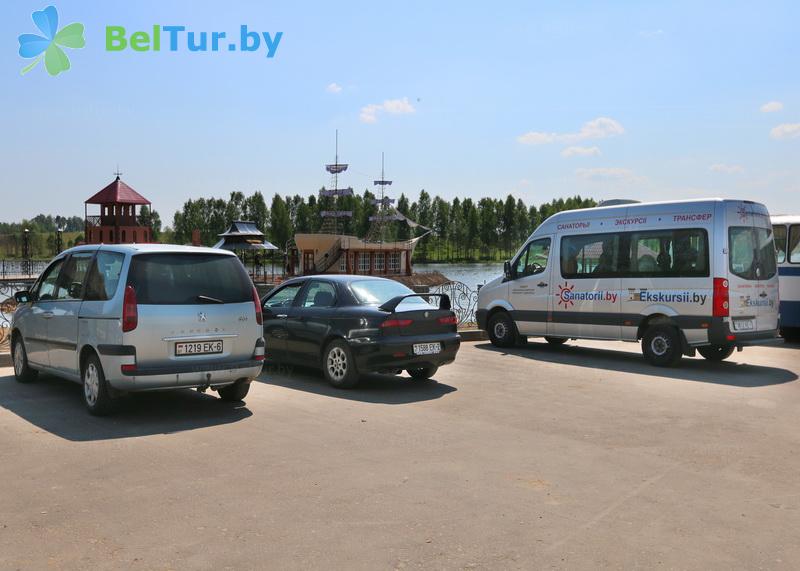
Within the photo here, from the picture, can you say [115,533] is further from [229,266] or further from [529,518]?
[229,266]

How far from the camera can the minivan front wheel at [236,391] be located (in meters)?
8.45

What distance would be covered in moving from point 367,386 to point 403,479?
→ 4435mm

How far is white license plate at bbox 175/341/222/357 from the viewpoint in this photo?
24.9ft

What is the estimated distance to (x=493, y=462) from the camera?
6.21 metres

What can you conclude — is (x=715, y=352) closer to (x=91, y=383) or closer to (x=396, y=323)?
(x=396, y=323)

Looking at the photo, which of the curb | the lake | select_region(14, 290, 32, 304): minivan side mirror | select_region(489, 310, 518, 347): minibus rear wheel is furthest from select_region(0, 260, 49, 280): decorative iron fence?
select_region(14, 290, 32, 304): minivan side mirror

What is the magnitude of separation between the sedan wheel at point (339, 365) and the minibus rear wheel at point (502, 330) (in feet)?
18.1

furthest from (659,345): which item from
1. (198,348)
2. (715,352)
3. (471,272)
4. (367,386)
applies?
(471,272)

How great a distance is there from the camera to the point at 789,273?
15.9m

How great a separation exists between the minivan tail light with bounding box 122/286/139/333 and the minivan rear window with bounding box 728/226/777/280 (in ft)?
28.7

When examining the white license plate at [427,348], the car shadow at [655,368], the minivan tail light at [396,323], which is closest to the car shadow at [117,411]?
the minivan tail light at [396,323]

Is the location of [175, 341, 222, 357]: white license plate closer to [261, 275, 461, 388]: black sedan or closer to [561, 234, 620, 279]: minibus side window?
[261, 275, 461, 388]: black sedan

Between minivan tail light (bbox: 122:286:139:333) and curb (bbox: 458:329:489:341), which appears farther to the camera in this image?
curb (bbox: 458:329:489:341)

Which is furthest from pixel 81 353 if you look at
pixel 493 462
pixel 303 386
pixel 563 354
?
pixel 563 354
